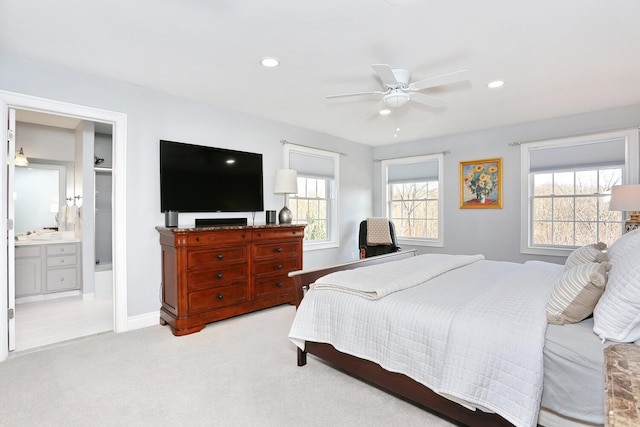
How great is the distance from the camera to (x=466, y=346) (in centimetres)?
165

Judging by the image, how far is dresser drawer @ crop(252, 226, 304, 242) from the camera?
3.88m

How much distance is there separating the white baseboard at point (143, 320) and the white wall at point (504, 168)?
4214 mm

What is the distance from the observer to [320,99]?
3.82 meters

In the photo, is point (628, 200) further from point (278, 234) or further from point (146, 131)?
point (146, 131)

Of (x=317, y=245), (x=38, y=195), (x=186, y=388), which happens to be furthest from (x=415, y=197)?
(x=38, y=195)

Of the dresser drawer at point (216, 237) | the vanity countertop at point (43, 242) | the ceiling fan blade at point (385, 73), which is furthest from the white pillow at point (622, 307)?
the vanity countertop at point (43, 242)

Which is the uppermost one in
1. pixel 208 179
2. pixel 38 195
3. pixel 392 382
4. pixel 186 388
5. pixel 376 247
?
pixel 208 179

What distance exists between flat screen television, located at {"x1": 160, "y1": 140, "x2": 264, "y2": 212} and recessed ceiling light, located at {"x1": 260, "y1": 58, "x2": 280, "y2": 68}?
1415 mm

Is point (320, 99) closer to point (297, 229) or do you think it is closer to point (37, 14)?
point (297, 229)

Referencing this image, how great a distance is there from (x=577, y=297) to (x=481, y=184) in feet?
12.4

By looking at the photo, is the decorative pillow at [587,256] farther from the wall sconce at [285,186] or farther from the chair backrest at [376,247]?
the wall sconce at [285,186]

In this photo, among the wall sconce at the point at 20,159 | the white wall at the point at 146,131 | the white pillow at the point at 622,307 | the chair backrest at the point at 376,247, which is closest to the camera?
the white pillow at the point at 622,307

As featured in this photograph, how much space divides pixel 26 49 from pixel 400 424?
12.5 ft

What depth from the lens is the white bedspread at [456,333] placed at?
1.51m
